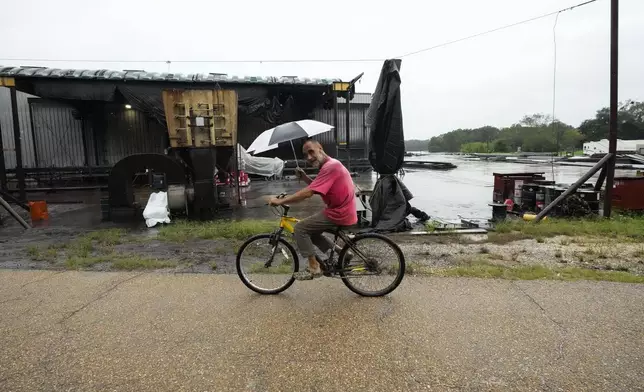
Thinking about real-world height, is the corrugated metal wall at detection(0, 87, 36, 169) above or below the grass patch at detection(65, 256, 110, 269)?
above

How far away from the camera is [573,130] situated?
76500mm

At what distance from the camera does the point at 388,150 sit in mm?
7777

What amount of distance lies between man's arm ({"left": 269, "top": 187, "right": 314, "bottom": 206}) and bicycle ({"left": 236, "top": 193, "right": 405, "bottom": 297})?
279 mm

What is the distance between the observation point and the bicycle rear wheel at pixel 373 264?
4.20 meters

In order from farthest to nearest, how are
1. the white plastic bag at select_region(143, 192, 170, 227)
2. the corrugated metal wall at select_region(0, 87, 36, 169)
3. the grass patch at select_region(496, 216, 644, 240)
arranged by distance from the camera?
the corrugated metal wall at select_region(0, 87, 36, 169), the white plastic bag at select_region(143, 192, 170, 227), the grass patch at select_region(496, 216, 644, 240)

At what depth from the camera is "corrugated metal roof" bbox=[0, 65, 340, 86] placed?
1429 centimetres

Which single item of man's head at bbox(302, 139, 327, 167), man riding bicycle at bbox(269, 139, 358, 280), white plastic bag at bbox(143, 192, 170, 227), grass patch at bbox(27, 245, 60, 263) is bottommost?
grass patch at bbox(27, 245, 60, 263)

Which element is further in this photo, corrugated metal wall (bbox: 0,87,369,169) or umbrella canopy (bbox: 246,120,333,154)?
corrugated metal wall (bbox: 0,87,369,169)

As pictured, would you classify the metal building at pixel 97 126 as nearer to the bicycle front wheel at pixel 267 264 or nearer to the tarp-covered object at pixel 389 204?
the tarp-covered object at pixel 389 204

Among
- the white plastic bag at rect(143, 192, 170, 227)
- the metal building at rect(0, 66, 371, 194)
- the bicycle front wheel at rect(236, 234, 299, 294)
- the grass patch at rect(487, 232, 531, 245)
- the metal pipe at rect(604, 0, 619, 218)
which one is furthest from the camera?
the metal building at rect(0, 66, 371, 194)

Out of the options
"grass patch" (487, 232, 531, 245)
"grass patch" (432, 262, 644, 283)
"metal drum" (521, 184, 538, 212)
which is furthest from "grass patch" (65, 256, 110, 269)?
"metal drum" (521, 184, 538, 212)

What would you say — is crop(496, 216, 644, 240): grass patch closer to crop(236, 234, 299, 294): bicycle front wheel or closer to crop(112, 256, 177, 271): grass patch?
crop(236, 234, 299, 294): bicycle front wheel

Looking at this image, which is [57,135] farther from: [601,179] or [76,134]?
[601,179]

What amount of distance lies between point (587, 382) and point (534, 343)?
1.79ft
